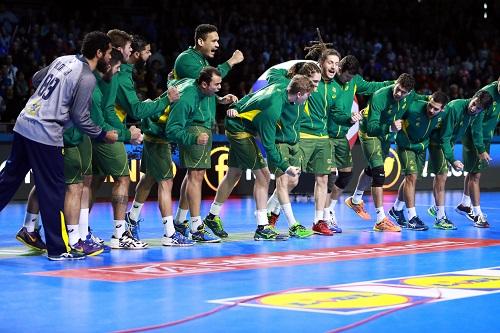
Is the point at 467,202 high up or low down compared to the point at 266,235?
up

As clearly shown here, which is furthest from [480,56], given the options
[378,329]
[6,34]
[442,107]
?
[378,329]

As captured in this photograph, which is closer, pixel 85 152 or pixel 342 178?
pixel 85 152

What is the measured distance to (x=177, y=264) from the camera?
32.7 ft

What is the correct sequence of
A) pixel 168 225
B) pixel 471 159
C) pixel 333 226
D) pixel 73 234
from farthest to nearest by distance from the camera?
pixel 471 159
pixel 333 226
pixel 168 225
pixel 73 234

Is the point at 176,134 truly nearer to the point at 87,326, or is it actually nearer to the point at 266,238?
the point at 266,238

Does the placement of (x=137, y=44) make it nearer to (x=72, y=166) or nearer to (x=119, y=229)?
(x=72, y=166)

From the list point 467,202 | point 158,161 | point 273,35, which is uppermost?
point 273,35

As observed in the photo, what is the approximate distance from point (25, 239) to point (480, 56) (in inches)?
898

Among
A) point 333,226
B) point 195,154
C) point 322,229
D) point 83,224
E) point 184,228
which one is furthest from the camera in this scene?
point 333,226

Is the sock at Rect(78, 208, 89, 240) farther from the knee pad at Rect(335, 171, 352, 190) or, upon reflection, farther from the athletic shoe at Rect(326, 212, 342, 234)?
the knee pad at Rect(335, 171, 352, 190)

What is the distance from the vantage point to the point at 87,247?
1059 cm

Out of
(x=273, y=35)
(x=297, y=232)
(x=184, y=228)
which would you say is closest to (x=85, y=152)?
(x=184, y=228)

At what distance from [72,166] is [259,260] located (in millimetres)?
2091

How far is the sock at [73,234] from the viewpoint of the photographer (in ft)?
34.4
